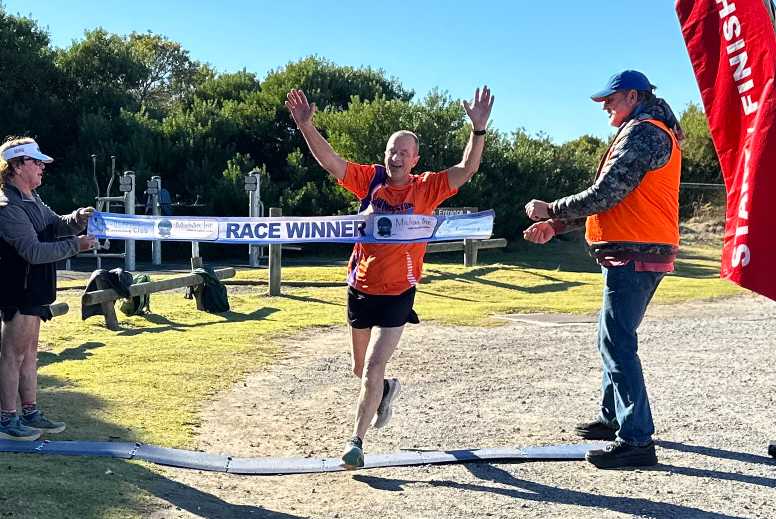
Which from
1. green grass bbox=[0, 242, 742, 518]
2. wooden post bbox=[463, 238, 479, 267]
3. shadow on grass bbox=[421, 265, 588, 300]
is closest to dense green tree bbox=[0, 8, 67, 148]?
green grass bbox=[0, 242, 742, 518]

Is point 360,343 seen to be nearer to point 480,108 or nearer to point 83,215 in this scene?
point 480,108

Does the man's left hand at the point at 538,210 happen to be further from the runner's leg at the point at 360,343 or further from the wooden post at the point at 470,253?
the wooden post at the point at 470,253

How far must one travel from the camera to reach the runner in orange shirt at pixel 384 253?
210 inches

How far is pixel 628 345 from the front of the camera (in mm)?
5285

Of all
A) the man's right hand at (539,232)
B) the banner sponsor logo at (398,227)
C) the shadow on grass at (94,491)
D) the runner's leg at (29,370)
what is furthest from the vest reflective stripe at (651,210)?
the runner's leg at (29,370)

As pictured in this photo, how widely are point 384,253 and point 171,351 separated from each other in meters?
4.50

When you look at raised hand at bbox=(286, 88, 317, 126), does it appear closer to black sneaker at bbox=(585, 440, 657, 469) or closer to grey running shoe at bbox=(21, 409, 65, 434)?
grey running shoe at bbox=(21, 409, 65, 434)

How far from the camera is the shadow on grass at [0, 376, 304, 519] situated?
414cm

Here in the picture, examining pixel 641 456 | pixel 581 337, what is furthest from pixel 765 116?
pixel 581 337

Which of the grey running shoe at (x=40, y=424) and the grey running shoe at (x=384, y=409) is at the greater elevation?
the grey running shoe at (x=384, y=409)

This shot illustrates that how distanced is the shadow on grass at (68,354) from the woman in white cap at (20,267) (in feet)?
10.4

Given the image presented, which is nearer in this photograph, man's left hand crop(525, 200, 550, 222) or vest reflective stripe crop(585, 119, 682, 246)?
vest reflective stripe crop(585, 119, 682, 246)

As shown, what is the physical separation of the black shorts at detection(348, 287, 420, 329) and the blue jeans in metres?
1.25

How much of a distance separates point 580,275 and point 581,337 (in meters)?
9.58
